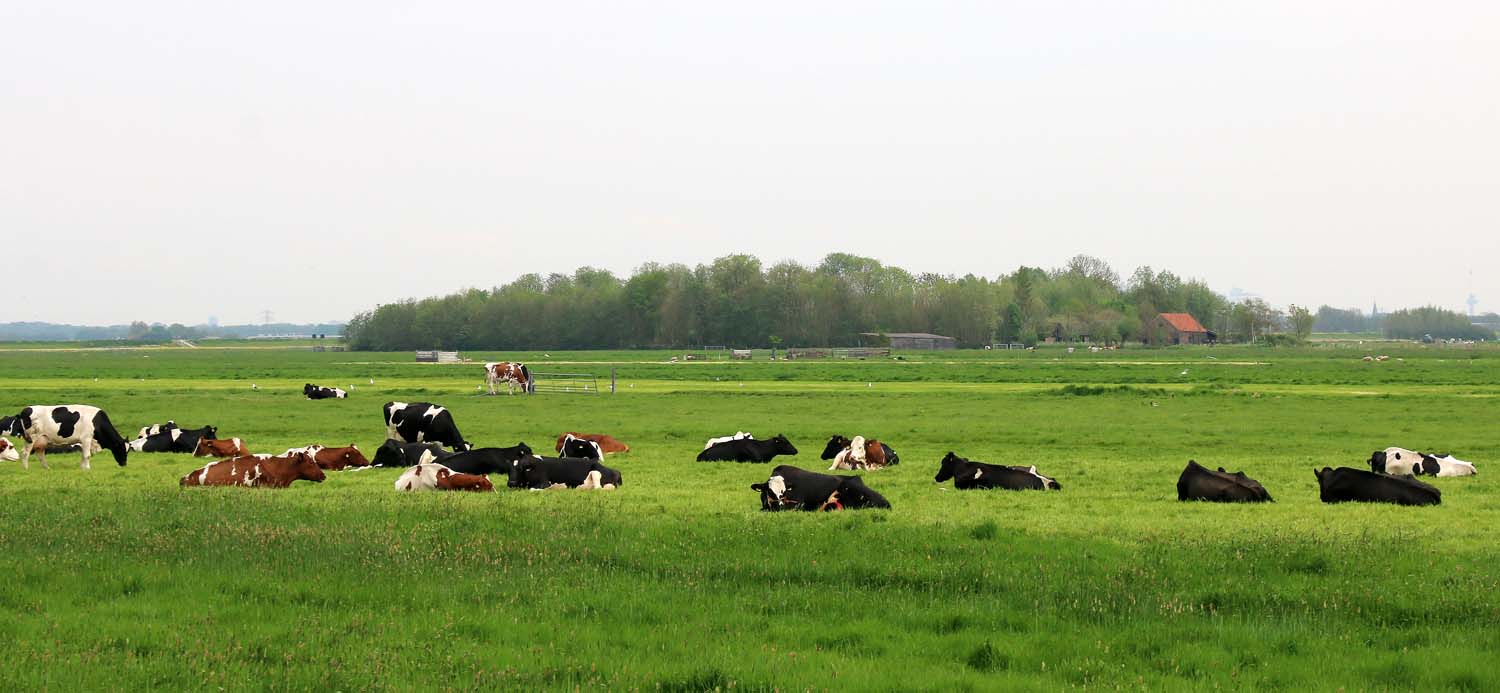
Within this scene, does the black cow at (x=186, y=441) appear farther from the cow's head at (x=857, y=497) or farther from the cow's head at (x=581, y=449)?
the cow's head at (x=857, y=497)

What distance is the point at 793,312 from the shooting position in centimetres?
15838

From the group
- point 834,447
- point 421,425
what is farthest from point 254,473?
point 834,447

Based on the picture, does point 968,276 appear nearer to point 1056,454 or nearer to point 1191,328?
point 1191,328

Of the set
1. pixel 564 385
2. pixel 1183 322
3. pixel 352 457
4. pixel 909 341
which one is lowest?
pixel 564 385

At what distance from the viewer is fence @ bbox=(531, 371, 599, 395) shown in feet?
164

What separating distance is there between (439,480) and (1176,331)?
172m

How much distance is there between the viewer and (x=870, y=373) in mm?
73750

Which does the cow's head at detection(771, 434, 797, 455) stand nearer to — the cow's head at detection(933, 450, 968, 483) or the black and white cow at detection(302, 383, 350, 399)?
the cow's head at detection(933, 450, 968, 483)

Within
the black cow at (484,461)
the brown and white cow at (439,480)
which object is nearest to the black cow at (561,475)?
the brown and white cow at (439,480)

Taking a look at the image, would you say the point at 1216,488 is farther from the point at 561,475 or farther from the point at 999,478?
the point at 561,475

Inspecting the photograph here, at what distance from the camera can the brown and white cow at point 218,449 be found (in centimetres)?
2375

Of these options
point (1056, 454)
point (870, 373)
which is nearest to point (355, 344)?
point (870, 373)

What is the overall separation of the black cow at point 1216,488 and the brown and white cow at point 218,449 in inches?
694

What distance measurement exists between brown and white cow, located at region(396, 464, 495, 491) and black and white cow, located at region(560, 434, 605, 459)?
411 cm
